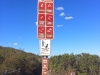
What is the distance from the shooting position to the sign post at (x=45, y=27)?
13.4ft

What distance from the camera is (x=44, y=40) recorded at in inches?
165

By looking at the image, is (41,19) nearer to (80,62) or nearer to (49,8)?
(49,8)

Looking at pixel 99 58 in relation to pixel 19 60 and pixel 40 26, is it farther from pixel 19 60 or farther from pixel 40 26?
pixel 40 26

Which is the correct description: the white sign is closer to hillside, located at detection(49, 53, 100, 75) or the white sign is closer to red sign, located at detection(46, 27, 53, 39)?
red sign, located at detection(46, 27, 53, 39)

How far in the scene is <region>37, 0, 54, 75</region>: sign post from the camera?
13.4 feet

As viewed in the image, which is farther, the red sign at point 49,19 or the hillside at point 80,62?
the hillside at point 80,62

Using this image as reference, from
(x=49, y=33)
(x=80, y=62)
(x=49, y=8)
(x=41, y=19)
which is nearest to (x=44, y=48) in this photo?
(x=49, y=33)

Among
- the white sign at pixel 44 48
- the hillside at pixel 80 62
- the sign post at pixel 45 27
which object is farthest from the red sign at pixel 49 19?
the hillside at pixel 80 62

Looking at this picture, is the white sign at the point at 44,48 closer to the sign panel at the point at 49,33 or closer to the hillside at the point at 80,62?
the sign panel at the point at 49,33

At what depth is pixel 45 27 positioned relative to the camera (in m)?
4.09

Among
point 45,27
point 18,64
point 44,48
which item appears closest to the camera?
point 45,27

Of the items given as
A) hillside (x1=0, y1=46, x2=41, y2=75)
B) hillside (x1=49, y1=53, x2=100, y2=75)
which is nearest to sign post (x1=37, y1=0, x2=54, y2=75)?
hillside (x1=0, y1=46, x2=41, y2=75)

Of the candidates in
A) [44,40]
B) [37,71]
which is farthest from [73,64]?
[44,40]

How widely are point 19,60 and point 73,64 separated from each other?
8.97 metres
